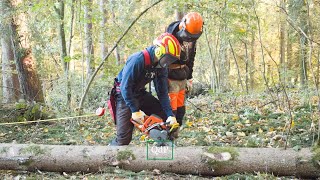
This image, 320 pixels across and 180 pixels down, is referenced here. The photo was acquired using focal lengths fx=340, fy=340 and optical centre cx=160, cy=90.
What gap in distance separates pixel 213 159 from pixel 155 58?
1.43 metres

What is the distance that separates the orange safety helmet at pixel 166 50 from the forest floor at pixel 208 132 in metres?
1.39

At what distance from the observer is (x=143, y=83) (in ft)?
15.2

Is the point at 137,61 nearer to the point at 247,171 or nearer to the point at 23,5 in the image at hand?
the point at 247,171

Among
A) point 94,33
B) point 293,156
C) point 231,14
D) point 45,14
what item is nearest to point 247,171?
point 293,156

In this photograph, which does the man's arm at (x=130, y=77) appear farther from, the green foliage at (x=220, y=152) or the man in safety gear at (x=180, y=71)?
the green foliage at (x=220, y=152)

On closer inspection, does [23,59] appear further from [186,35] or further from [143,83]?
[186,35]

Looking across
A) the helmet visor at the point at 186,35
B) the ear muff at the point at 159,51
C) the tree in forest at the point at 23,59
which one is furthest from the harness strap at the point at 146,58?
the tree in forest at the point at 23,59

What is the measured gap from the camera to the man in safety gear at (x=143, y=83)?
13.7 feet

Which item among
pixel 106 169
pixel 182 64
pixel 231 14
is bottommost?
pixel 106 169

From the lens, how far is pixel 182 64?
5277 millimetres

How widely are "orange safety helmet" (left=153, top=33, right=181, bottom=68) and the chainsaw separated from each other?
76 cm

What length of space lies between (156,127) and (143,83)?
2.10 ft

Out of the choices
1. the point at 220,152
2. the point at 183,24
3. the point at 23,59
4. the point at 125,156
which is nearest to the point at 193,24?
the point at 183,24

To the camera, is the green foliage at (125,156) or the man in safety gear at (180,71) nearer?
the green foliage at (125,156)
